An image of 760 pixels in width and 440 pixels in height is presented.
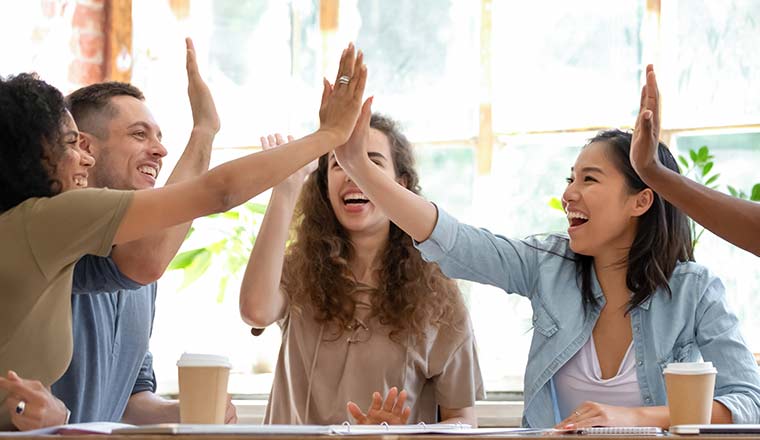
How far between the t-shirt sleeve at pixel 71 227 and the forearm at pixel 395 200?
628 mm

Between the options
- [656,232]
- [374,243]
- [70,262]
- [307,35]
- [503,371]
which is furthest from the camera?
[307,35]

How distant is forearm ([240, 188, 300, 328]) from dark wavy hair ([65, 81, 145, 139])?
1.56 feet

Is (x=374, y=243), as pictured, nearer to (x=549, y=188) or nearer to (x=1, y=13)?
(x=549, y=188)

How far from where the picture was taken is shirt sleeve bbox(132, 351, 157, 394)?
93.8 inches

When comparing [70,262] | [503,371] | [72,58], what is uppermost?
[72,58]

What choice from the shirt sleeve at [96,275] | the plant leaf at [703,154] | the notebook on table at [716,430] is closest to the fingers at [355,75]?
the shirt sleeve at [96,275]

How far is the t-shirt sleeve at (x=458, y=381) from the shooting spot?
233cm

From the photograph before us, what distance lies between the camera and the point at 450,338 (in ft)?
7.84

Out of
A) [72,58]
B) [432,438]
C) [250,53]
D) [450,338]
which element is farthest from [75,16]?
[432,438]

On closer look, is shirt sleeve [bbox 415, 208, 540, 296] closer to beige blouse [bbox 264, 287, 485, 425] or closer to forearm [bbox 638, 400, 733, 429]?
beige blouse [bbox 264, 287, 485, 425]

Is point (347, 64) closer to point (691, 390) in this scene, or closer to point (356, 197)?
point (356, 197)

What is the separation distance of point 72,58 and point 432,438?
275 centimetres

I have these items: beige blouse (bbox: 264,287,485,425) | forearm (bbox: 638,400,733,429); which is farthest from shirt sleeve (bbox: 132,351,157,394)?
forearm (bbox: 638,400,733,429)

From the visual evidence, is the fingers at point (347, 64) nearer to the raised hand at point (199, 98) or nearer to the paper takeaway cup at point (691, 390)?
the raised hand at point (199, 98)
